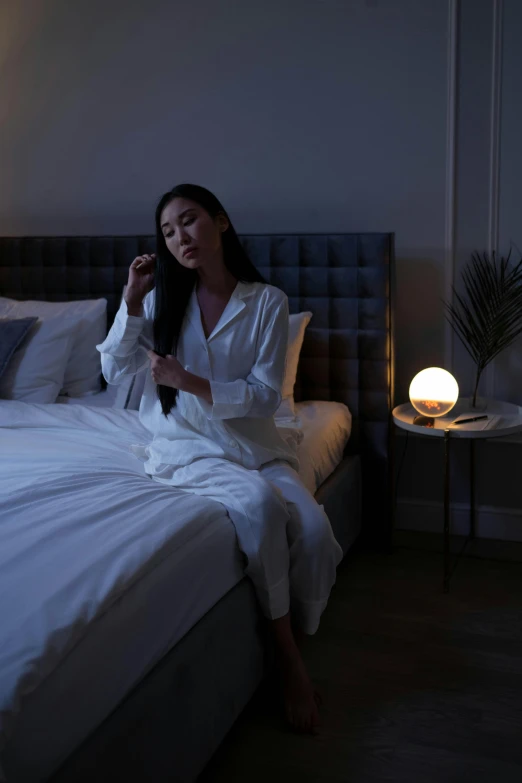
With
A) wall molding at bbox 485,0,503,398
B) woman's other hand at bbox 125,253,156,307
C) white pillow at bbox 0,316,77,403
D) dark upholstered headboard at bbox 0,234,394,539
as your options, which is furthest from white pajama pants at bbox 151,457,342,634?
wall molding at bbox 485,0,503,398

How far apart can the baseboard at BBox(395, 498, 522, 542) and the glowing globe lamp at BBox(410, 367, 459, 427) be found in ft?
1.88

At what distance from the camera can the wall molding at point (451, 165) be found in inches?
116

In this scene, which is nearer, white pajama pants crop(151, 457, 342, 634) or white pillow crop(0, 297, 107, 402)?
white pajama pants crop(151, 457, 342, 634)

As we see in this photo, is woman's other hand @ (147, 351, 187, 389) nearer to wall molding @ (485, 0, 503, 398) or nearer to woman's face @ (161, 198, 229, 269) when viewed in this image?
woman's face @ (161, 198, 229, 269)

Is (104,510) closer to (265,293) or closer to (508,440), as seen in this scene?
(265,293)

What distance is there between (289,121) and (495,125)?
80 cm

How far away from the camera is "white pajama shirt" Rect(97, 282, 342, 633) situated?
6.41ft

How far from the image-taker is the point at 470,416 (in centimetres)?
286

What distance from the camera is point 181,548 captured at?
5.66ft

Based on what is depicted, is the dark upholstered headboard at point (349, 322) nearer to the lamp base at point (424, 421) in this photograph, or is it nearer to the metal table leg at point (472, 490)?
the lamp base at point (424, 421)

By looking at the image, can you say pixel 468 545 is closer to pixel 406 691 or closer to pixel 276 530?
pixel 406 691

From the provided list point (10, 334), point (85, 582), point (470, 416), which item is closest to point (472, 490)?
point (470, 416)

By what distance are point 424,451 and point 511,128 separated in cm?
126

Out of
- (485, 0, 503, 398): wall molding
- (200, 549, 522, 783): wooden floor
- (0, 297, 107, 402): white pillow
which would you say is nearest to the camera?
(200, 549, 522, 783): wooden floor
